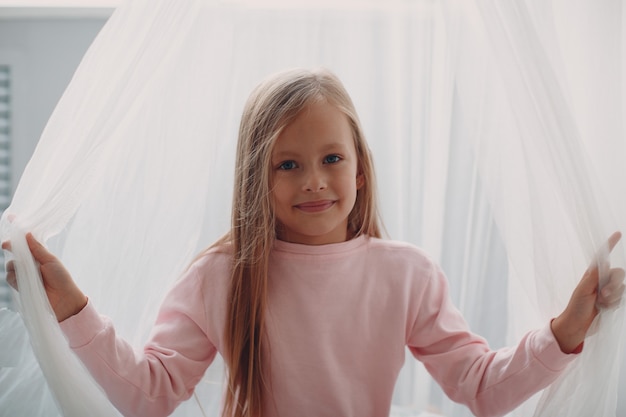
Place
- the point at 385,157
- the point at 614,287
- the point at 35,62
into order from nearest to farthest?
the point at 614,287 → the point at 385,157 → the point at 35,62

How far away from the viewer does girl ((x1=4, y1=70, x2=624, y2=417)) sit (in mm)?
1293

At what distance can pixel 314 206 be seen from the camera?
1.31m

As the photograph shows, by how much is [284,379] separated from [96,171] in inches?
18.4

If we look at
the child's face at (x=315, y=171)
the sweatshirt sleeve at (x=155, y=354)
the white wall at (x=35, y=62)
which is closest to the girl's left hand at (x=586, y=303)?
the child's face at (x=315, y=171)

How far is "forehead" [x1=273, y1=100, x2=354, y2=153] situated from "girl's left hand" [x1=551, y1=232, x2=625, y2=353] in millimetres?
450

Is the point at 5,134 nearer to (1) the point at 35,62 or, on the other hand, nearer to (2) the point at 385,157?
(1) the point at 35,62

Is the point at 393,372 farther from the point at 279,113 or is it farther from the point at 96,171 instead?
the point at 96,171

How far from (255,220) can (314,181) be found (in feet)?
0.44

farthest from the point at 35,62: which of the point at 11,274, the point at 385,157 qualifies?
the point at 11,274

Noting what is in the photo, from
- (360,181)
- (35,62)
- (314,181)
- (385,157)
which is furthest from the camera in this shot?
(35,62)

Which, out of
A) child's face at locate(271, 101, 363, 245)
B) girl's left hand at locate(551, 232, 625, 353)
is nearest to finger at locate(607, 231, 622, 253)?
girl's left hand at locate(551, 232, 625, 353)

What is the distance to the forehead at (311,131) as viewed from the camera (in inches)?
50.8

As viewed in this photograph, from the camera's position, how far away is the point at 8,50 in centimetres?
216

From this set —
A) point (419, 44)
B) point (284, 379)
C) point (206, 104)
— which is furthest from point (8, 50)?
point (284, 379)
